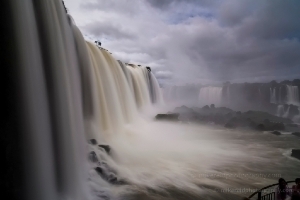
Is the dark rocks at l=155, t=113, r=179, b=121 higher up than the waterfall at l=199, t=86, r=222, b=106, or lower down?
lower down

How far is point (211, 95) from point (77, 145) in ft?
134

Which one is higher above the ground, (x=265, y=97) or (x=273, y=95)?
(x=273, y=95)

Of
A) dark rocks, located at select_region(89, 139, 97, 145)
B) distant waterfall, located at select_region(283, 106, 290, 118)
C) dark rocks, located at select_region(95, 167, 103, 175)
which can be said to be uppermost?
distant waterfall, located at select_region(283, 106, 290, 118)

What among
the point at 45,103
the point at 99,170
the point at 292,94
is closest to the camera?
the point at 45,103

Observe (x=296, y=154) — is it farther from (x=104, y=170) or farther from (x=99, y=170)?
(x=99, y=170)

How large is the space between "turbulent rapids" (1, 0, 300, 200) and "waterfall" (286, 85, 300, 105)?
84.7ft

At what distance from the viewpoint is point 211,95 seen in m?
44.0

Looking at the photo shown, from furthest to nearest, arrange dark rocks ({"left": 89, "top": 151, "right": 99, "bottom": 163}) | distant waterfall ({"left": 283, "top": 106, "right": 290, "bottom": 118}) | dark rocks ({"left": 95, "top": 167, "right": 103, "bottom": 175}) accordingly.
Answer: distant waterfall ({"left": 283, "top": 106, "right": 290, "bottom": 118}) → dark rocks ({"left": 89, "top": 151, "right": 99, "bottom": 163}) → dark rocks ({"left": 95, "top": 167, "right": 103, "bottom": 175})

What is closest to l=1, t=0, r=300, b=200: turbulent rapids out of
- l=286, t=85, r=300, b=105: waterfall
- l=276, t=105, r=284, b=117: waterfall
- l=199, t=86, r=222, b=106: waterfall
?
l=276, t=105, r=284, b=117: waterfall

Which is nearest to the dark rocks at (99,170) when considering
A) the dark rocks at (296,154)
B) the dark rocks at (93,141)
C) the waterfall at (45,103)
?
the waterfall at (45,103)

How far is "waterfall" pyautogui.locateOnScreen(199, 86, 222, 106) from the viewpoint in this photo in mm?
42781

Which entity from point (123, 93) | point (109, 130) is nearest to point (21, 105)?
point (109, 130)

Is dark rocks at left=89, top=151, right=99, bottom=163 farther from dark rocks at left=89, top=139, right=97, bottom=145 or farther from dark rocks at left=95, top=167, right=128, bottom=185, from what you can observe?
dark rocks at left=89, top=139, right=97, bottom=145

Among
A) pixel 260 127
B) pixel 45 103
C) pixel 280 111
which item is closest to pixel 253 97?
pixel 280 111
